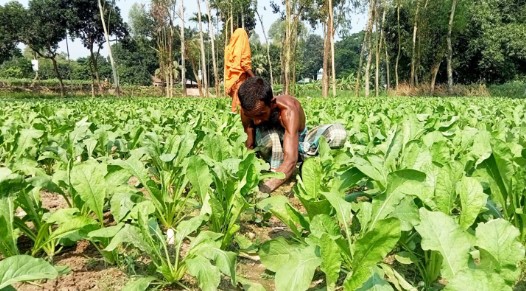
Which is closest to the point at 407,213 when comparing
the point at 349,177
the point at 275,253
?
the point at 349,177

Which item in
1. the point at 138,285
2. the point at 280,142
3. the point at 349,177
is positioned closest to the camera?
the point at 138,285

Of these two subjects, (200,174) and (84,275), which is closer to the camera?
(84,275)

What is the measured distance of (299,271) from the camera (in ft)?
5.01

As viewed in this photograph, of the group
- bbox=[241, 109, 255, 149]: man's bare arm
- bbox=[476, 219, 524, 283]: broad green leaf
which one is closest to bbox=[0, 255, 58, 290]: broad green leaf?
bbox=[476, 219, 524, 283]: broad green leaf

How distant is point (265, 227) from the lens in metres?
2.73

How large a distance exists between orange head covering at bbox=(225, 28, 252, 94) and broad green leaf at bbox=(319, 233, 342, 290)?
6.93 m

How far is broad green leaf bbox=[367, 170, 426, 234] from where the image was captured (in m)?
1.71

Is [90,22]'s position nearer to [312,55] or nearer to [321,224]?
[321,224]

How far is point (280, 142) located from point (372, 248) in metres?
2.64

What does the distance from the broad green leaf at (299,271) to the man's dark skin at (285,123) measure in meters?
1.57

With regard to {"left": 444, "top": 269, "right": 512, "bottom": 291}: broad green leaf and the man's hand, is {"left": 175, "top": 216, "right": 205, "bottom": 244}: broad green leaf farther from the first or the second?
the man's hand

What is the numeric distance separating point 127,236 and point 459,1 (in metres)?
38.2

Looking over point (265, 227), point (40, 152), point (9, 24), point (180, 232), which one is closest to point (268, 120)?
point (265, 227)

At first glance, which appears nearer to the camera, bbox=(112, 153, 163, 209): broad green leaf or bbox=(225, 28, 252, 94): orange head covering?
bbox=(112, 153, 163, 209): broad green leaf
